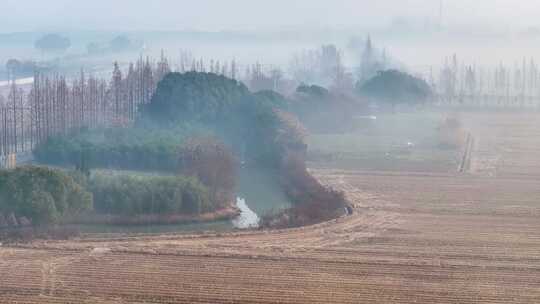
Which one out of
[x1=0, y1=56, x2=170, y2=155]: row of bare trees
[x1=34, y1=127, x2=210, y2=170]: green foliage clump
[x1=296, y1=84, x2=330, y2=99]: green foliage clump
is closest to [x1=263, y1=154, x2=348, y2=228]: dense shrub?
[x1=34, y1=127, x2=210, y2=170]: green foliage clump

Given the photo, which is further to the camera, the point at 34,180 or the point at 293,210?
the point at 293,210

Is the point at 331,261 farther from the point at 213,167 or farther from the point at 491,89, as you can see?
the point at 491,89

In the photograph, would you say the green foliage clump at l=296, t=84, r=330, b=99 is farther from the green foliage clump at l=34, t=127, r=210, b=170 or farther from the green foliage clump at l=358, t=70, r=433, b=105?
the green foliage clump at l=34, t=127, r=210, b=170

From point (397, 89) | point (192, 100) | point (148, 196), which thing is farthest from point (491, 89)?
point (148, 196)

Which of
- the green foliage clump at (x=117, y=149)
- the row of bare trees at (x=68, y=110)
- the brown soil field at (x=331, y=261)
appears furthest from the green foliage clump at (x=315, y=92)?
the brown soil field at (x=331, y=261)

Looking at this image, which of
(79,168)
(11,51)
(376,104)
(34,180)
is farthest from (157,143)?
(11,51)

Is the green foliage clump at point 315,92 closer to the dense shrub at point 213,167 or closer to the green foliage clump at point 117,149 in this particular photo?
the green foliage clump at point 117,149

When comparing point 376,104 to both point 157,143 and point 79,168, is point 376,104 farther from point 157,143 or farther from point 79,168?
point 79,168

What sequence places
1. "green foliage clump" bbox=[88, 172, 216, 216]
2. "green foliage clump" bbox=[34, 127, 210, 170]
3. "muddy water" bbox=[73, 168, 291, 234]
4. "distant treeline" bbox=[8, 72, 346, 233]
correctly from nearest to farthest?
1. "muddy water" bbox=[73, 168, 291, 234]
2. "green foliage clump" bbox=[88, 172, 216, 216]
3. "distant treeline" bbox=[8, 72, 346, 233]
4. "green foliage clump" bbox=[34, 127, 210, 170]
